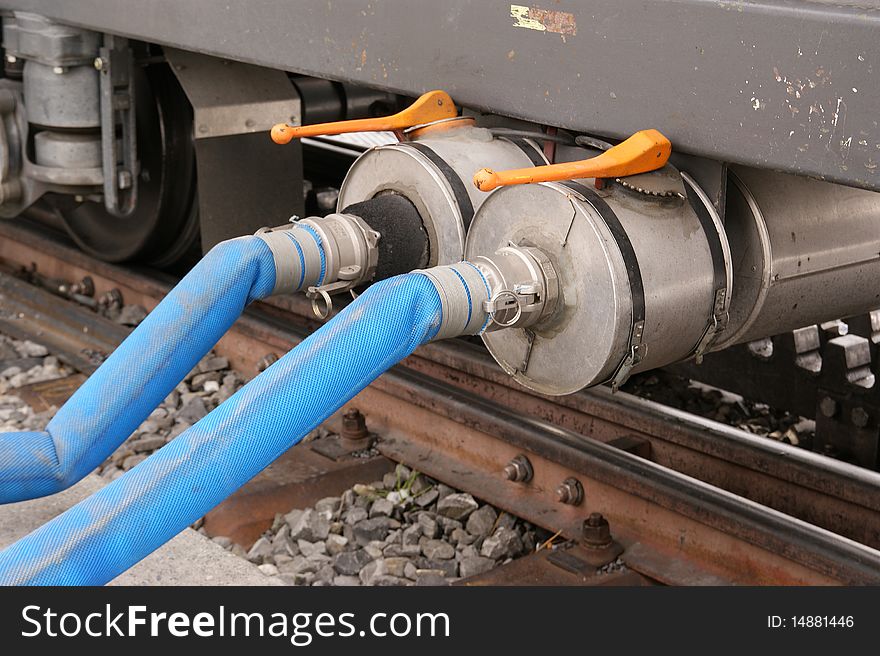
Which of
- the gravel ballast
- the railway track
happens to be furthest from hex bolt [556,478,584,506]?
the gravel ballast

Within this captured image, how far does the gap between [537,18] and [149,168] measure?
2893 mm

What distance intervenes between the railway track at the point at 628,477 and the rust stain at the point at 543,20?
1299 mm

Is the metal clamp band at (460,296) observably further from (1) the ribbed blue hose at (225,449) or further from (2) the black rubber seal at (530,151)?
(2) the black rubber seal at (530,151)

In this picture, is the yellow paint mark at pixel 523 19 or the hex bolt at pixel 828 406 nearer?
the yellow paint mark at pixel 523 19

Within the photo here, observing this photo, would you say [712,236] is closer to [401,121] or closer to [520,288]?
[520,288]

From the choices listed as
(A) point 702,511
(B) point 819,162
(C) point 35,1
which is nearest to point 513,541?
(A) point 702,511

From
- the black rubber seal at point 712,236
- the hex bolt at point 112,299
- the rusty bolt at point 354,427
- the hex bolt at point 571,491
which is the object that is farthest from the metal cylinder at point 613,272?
the hex bolt at point 112,299

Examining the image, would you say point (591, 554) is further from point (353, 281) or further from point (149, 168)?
point (149, 168)

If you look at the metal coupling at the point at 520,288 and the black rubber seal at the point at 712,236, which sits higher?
the black rubber seal at the point at 712,236

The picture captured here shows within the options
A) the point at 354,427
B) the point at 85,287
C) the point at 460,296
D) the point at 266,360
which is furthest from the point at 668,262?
the point at 85,287

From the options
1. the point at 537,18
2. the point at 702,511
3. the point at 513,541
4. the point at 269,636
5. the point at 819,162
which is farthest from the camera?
the point at 513,541

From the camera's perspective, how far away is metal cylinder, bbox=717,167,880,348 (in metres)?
2.46

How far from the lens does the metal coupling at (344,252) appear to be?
8.26 ft

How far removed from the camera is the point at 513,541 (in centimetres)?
332
